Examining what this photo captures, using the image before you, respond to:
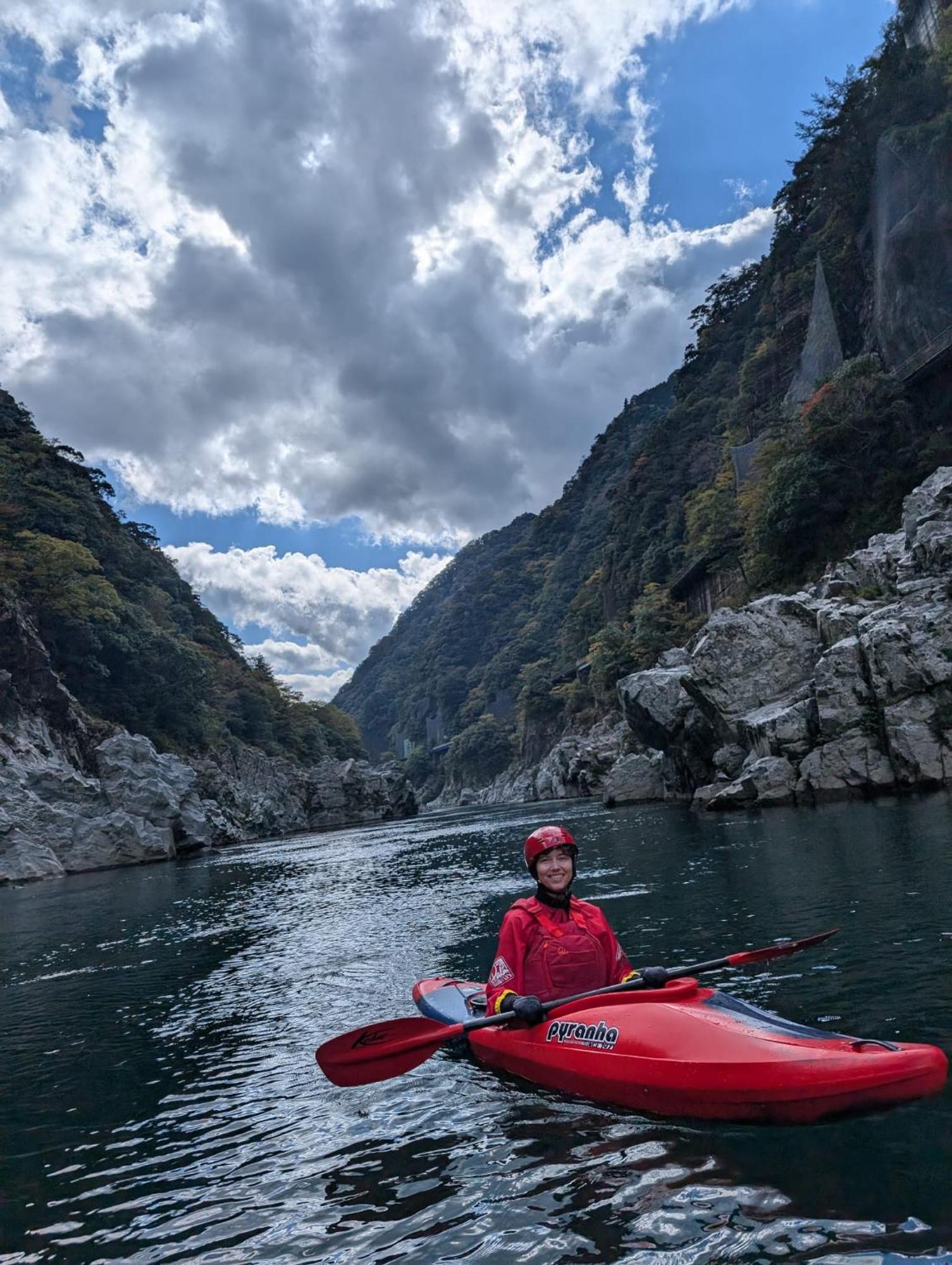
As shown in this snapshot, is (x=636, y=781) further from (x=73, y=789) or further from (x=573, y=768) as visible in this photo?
(x=73, y=789)

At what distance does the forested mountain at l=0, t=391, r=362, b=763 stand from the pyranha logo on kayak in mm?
36033

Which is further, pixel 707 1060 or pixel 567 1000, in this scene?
pixel 567 1000

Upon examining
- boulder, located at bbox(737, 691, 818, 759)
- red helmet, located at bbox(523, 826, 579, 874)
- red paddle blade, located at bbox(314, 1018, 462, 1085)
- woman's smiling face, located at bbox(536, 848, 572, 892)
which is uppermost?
boulder, located at bbox(737, 691, 818, 759)

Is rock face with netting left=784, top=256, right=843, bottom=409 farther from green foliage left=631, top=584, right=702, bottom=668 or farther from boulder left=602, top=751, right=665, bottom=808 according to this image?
boulder left=602, top=751, right=665, bottom=808

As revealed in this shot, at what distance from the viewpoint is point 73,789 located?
102 feet

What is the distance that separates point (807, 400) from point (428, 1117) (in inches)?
1597

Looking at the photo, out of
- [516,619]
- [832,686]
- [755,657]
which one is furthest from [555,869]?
[516,619]

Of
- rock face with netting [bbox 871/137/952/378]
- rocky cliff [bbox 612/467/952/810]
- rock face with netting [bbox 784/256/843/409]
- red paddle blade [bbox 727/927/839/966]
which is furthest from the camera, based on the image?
rock face with netting [bbox 784/256/843/409]

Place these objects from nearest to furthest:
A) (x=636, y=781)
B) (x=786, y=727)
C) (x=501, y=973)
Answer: (x=501, y=973) < (x=786, y=727) < (x=636, y=781)

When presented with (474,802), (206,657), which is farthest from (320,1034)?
(474,802)

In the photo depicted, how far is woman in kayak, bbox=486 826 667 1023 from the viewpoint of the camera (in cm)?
557

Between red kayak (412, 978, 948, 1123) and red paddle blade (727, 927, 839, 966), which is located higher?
red paddle blade (727, 927, 839, 966)

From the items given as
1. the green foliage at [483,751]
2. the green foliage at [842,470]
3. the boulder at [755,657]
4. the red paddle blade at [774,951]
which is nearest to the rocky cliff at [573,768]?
the green foliage at [483,751]

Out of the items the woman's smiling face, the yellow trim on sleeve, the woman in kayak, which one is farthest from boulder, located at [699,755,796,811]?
the yellow trim on sleeve
